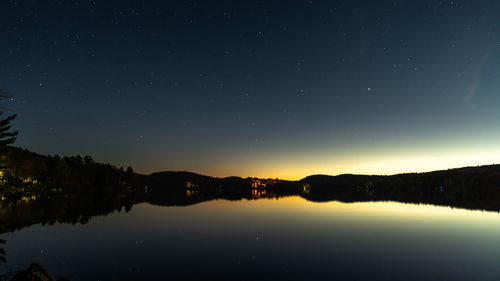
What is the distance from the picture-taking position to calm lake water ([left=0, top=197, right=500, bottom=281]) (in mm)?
20922

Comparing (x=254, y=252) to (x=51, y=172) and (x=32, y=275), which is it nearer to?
(x=32, y=275)

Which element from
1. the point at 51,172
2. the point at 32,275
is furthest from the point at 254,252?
the point at 51,172

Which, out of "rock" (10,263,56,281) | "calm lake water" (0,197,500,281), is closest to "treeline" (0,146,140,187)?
"calm lake water" (0,197,500,281)

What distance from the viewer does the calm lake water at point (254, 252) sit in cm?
2092

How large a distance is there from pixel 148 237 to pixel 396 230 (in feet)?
107

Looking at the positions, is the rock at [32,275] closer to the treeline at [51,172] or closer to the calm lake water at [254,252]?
the calm lake water at [254,252]

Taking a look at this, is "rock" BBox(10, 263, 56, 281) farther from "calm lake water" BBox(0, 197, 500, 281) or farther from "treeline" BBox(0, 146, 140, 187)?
"treeline" BBox(0, 146, 140, 187)

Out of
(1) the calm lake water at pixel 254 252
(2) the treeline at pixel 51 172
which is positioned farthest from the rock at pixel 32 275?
(2) the treeline at pixel 51 172

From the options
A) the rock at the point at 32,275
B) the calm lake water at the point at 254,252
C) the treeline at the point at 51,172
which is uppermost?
the treeline at the point at 51,172

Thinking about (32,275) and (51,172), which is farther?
(51,172)

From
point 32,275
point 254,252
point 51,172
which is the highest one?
point 51,172

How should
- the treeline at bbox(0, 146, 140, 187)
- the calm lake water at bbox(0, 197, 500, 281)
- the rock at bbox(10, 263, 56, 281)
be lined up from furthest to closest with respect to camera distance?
1. the treeline at bbox(0, 146, 140, 187)
2. the calm lake water at bbox(0, 197, 500, 281)
3. the rock at bbox(10, 263, 56, 281)

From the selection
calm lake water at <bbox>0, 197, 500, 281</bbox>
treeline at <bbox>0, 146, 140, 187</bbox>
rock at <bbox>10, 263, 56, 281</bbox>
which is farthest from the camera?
treeline at <bbox>0, 146, 140, 187</bbox>

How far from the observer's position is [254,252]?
2764 cm
